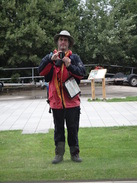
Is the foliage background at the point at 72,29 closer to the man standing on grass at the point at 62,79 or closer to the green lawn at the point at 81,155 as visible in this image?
the green lawn at the point at 81,155

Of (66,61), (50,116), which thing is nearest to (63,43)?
(66,61)

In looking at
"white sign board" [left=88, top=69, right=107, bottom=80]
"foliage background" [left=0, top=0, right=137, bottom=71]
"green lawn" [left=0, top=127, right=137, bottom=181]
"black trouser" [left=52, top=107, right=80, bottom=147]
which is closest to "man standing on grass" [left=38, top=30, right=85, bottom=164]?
"black trouser" [left=52, top=107, right=80, bottom=147]

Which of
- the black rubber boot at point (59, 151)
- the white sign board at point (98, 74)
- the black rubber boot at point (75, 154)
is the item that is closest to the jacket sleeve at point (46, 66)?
the black rubber boot at point (59, 151)

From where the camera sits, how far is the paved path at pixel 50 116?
8.38 m

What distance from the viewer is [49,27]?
69.0 ft

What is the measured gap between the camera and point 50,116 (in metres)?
9.83

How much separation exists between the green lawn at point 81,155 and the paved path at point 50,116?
702 mm

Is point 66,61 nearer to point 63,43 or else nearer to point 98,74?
point 63,43

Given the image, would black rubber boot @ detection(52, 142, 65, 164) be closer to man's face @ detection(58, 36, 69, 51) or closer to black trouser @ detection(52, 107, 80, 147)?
black trouser @ detection(52, 107, 80, 147)

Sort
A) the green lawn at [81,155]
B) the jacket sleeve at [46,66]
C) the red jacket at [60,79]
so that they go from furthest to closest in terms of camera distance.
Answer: the red jacket at [60,79] < the jacket sleeve at [46,66] < the green lawn at [81,155]

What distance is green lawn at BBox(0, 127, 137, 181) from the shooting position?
15.3ft

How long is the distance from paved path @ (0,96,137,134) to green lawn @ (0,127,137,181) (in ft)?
2.30

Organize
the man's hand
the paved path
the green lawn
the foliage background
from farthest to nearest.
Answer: the foliage background < the paved path < the man's hand < the green lawn

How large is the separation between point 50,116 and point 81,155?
4.22m
